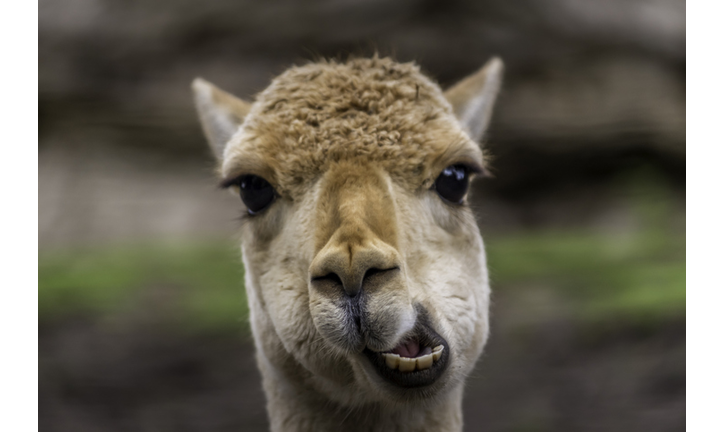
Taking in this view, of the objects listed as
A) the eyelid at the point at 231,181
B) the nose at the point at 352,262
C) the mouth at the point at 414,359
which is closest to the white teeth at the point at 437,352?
the mouth at the point at 414,359

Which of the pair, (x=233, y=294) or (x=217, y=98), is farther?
(x=233, y=294)

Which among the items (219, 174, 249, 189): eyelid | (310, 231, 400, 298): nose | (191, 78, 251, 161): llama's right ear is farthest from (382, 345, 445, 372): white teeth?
(191, 78, 251, 161): llama's right ear

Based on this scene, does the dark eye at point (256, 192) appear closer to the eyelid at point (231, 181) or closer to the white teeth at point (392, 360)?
the eyelid at point (231, 181)

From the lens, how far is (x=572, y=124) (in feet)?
10.8

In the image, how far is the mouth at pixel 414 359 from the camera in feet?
4.79

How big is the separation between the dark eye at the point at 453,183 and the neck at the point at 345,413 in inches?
27.1

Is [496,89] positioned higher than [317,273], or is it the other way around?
[496,89]

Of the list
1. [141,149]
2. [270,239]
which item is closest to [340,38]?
[141,149]

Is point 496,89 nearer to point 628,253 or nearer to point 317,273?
point 317,273

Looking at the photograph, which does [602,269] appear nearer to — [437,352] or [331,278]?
[437,352]

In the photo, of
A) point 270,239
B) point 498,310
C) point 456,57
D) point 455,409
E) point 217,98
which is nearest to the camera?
point 270,239

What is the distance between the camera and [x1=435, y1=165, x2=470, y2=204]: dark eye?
177 cm

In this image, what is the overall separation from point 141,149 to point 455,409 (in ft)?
8.89

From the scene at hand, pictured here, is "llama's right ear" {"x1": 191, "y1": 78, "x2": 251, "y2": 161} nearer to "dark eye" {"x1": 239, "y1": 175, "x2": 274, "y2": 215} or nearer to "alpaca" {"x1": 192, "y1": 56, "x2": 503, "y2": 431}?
"alpaca" {"x1": 192, "y1": 56, "x2": 503, "y2": 431}
